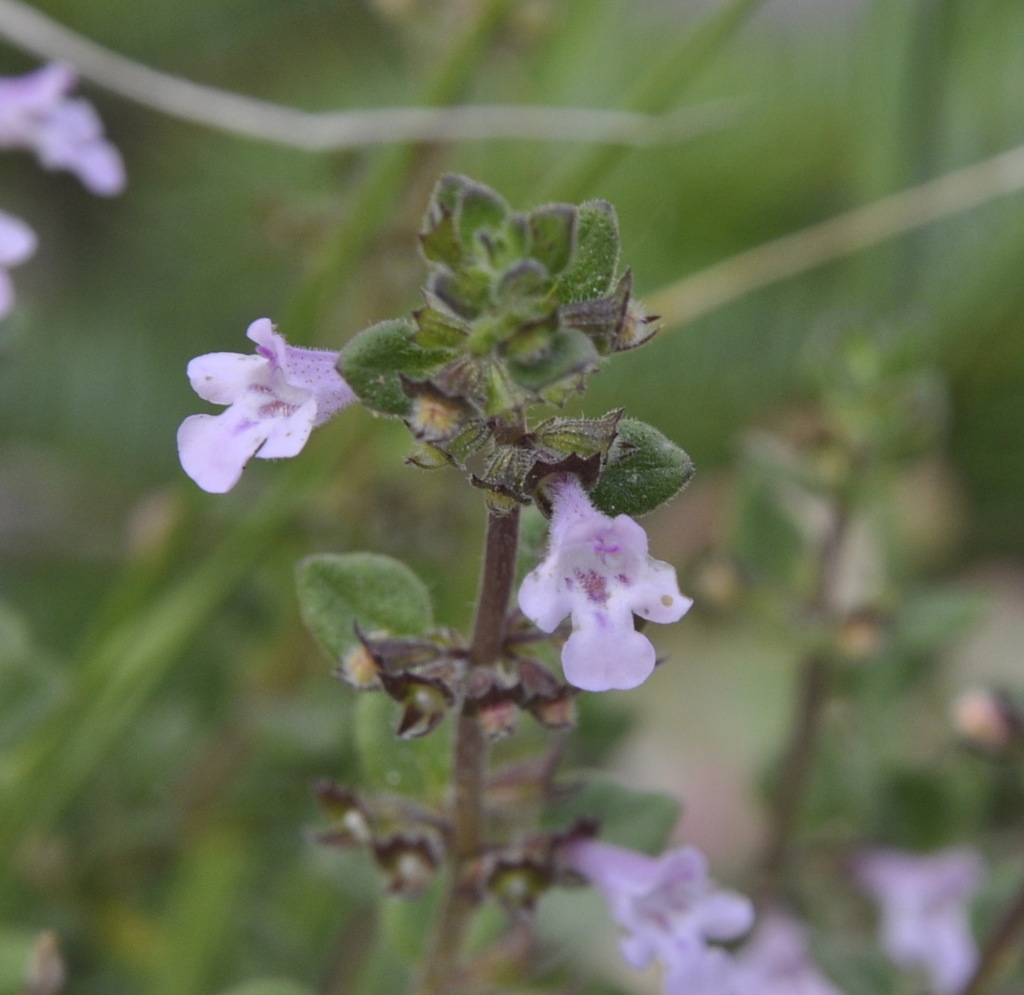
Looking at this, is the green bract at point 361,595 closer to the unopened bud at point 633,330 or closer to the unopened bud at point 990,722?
the unopened bud at point 633,330

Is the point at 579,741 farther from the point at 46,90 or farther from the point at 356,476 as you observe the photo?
the point at 46,90

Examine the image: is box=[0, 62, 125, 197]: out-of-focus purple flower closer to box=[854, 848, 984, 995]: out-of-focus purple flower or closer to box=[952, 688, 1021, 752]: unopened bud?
box=[952, 688, 1021, 752]: unopened bud

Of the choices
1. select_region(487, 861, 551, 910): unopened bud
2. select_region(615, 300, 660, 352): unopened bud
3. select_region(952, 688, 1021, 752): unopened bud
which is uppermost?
select_region(952, 688, 1021, 752): unopened bud

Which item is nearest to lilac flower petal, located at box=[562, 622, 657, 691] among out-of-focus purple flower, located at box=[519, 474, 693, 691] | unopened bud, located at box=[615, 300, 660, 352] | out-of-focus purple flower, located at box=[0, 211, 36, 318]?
out-of-focus purple flower, located at box=[519, 474, 693, 691]

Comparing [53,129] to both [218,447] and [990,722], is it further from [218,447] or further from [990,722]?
[990,722]

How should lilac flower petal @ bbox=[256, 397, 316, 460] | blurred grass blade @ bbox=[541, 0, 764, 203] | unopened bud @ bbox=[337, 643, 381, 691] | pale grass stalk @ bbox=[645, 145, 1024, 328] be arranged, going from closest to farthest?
lilac flower petal @ bbox=[256, 397, 316, 460] < unopened bud @ bbox=[337, 643, 381, 691] < blurred grass blade @ bbox=[541, 0, 764, 203] < pale grass stalk @ bbox=[645, 145, 1024, 328]

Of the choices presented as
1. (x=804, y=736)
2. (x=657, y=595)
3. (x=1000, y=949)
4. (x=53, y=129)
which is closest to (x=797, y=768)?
(x=804, y=736)

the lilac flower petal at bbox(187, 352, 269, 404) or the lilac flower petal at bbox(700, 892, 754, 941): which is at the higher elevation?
the lilac flower petal at bbox(187, 352, 269, 404)
